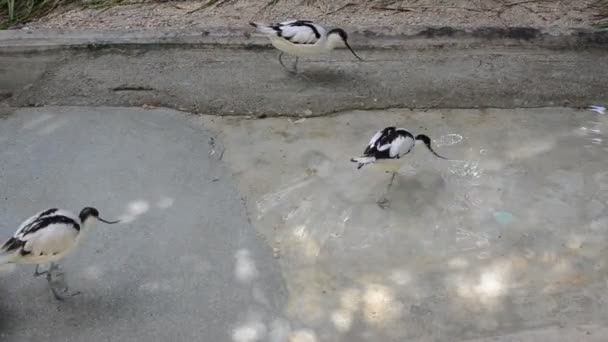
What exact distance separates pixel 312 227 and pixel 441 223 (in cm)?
86

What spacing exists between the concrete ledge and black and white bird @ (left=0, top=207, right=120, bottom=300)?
227 centimetres

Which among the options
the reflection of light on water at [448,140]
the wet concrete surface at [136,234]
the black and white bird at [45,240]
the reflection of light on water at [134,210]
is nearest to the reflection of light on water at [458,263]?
the wet concrete surface at [136,234]

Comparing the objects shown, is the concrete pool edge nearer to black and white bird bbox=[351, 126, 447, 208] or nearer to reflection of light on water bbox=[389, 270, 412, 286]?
black and white bird bbox=[351, 126, 447, 208]

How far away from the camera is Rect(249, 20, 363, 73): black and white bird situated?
6.27 metres

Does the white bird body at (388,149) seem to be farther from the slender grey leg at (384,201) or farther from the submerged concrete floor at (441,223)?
the submerged concrete floor at (441,223)

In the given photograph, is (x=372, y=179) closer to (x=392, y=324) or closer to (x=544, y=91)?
(x=392, y=324)

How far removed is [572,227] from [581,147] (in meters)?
1.00

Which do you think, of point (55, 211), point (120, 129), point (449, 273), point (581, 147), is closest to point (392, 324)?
point (449, 273)

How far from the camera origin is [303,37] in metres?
6.27

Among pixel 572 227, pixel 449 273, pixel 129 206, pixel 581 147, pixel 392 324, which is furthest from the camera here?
pixel 581 147

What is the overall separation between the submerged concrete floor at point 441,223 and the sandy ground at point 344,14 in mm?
1666

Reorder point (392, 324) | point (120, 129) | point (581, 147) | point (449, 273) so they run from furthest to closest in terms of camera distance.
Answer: point (120, 129) → point (581, 147) → point (449, 273) → point (392, 324)

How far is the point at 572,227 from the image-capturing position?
469 centimetres

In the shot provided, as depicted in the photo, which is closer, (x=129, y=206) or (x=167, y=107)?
(x=129, y=206)
